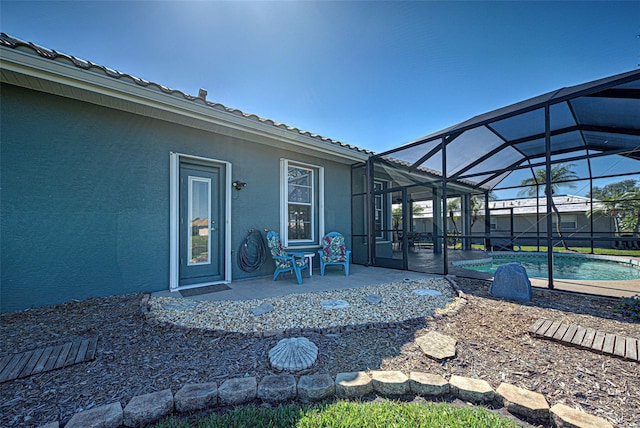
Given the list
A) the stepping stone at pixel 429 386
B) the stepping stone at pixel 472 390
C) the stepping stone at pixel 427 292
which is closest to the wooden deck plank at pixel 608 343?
the stepping stone at pixel 472 390

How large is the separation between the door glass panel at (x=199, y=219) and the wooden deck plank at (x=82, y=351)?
6.86 feet

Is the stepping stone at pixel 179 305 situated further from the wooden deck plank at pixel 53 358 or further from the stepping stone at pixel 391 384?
the stepping stone at pixel 391 384

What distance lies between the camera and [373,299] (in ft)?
11.7

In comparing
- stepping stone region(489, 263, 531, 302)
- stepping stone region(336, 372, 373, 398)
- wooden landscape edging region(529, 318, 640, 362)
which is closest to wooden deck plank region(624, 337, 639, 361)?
wooden landscape edging region(529, 318, 640, 362)

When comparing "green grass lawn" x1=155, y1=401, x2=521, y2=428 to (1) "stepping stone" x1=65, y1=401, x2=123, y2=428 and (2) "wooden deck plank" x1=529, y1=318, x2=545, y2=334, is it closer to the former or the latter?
(1) "stepping stone" x1=65, y1=401, x2=123, y2=428

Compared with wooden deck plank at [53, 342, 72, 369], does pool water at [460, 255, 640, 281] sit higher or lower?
lower

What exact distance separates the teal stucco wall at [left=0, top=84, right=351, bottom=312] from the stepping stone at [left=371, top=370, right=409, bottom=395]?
3638 mm

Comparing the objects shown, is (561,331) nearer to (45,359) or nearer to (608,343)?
(608,343)

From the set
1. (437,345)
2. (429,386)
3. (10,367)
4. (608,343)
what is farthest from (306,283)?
(608,343)

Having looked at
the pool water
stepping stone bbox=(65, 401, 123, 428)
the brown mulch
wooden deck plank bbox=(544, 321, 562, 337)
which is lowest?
the pool water

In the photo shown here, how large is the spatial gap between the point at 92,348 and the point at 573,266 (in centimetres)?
1113

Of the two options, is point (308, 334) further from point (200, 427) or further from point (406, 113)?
point (406, 113)

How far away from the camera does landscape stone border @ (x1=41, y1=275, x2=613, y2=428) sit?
1.45m

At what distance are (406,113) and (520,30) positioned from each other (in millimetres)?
2849
